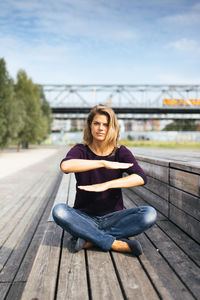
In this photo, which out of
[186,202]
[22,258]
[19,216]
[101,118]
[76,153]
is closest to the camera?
[101,118]

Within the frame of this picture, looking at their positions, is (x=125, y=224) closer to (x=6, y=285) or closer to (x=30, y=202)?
(x=6, y=285)

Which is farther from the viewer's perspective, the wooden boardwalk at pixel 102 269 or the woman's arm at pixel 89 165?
the woman's arm at pixel 89 165

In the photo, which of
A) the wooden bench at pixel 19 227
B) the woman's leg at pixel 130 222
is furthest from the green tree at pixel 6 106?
the woman's leg at pixel 130 222

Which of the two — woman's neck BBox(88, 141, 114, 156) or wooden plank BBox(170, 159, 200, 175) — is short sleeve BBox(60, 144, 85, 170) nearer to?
woman's neck BBox(88, 141, 114, 156)

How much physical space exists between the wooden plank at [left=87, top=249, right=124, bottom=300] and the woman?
0.11 metres

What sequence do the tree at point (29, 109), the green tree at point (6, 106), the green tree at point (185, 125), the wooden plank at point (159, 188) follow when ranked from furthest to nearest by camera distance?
the green tree at point (185, 125)
the tree at point (29, 109)
the green tree at point (6, 106)
the wooden plank at point (159, 188)

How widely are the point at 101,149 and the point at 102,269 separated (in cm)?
117

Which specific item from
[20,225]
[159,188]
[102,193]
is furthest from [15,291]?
[159,188]

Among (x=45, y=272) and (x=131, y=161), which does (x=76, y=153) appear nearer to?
(x=131, y=161)

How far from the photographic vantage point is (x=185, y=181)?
3.39 m

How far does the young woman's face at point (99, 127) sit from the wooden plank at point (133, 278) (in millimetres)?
1090

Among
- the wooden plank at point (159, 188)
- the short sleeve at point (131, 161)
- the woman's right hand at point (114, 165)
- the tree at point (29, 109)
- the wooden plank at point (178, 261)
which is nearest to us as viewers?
the wooden plank at point (178, 261)

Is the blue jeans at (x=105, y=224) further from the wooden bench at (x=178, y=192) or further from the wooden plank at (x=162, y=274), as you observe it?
the wooden bench at (x=178, y=192)

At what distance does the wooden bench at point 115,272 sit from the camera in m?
2.01
